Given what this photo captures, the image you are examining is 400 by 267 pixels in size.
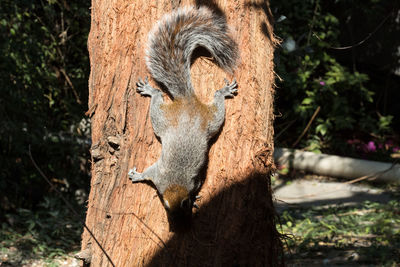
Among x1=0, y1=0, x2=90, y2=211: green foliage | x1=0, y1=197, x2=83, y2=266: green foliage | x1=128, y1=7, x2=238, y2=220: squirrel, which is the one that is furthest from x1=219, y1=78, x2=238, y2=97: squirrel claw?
x1=0, y1=0, x2=90, y2=211: green foliage

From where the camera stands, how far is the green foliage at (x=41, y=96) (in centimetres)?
470

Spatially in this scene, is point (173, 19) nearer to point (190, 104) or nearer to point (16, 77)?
point (190, 104)

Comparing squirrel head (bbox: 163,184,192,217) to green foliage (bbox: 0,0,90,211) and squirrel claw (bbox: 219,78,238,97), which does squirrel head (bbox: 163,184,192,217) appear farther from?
green foliage (bbox: 0,0,90,211)

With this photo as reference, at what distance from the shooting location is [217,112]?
88.1 inches

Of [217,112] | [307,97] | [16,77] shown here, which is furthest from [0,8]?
[307,97]

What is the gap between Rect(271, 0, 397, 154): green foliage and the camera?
23.6 ft

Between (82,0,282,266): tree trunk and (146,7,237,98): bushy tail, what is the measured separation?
0.14 ft

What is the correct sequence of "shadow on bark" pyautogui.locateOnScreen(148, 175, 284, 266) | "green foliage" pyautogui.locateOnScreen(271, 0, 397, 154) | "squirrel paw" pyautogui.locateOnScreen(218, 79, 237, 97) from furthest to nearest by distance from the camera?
"green foliage" pyautogui.locateOnScreen(271, 0, 397, 154) < "squirrel paw" pyautogui.locateOnScreen(218, 79, 237, 97) < "shadow on bark" pyautogui.locateOnScreen(148, 175, 284, 266)

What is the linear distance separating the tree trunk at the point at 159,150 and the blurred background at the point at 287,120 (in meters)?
0.52

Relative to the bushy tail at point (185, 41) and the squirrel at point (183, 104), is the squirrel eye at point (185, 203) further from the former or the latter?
the bushy tail at point (185, 41)

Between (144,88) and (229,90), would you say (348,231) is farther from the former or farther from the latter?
(144,88)

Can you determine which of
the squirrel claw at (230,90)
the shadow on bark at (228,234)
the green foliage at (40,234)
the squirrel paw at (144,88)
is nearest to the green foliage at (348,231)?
the shadow on bark at (228,234)

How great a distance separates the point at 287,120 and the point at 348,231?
3.35m

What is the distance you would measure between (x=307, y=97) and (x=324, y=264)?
426cm
